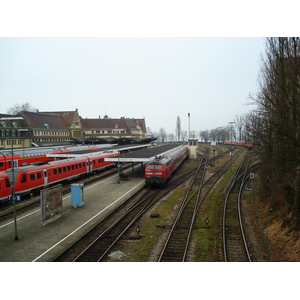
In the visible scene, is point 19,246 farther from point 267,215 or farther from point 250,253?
point 267,215

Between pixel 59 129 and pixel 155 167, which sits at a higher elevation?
pixel 59 129

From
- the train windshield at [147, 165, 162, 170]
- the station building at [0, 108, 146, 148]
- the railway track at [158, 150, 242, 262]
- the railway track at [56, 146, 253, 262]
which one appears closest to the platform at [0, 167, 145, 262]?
the railway track at [56, 146, 253, 262]

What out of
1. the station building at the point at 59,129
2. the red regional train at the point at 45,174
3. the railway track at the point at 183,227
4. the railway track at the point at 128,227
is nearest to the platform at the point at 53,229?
the railway track at the point at 128,227

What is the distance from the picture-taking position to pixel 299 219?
1396cm

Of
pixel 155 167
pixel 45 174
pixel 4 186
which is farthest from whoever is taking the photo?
pixel 155 167

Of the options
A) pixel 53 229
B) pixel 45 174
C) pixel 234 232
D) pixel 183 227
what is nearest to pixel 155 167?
pixel 45 174

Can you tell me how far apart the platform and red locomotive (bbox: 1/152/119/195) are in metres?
2.94

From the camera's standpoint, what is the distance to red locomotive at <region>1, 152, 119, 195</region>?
22472mm

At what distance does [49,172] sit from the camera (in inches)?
1037

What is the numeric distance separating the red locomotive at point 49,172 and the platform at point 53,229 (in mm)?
2940

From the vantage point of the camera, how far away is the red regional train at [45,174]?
22.1m

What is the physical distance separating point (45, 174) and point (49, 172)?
669 millimetres

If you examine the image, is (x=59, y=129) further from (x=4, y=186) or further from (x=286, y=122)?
(x=286, y=122)

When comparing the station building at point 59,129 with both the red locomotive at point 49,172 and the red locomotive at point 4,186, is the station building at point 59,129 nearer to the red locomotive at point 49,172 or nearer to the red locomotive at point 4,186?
the red locomotive at point 49,172
